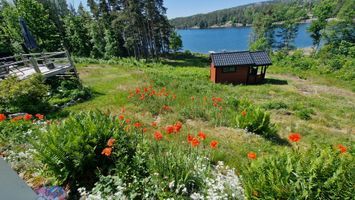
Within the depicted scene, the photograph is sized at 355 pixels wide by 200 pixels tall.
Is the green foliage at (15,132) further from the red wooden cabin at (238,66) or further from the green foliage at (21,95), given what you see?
the red wooden cabin at (238,66)

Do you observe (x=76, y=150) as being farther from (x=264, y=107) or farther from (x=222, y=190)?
(x=264, y=107)

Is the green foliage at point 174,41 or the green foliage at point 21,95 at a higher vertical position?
the green foliage at point 21,95

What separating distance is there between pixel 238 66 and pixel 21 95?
58.1 feet

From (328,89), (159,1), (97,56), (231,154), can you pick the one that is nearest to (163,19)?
(159,1)

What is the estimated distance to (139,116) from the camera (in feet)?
27.1

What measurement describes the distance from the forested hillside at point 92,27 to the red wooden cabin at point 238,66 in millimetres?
17805

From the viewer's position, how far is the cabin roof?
64.1 feet

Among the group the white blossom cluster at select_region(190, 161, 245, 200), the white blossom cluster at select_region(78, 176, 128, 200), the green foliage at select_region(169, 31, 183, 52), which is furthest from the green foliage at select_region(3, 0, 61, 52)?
the white blossom cluster at select_region(190, 161, 245, 200)

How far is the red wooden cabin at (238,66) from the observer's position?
1955 cm

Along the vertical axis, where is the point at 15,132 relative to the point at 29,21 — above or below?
below

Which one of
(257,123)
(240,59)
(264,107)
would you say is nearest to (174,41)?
(240,59)

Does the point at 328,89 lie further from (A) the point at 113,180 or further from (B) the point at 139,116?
(A) the point at 113,180

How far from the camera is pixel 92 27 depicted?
3403 cm

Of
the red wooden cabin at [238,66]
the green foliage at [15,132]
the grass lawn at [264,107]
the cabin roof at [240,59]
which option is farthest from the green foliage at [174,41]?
the green foliage at [15,132]
